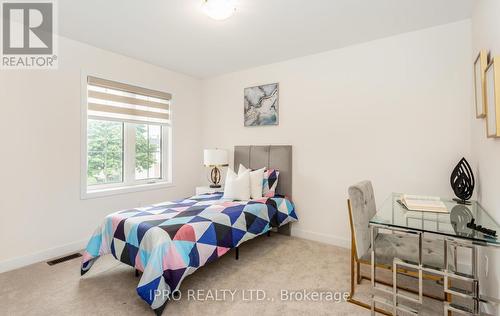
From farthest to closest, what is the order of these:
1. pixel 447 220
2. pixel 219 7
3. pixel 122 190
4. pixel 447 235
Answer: pixel 122 190
pixel 219 7
pixel 447 220
pixel 447 235

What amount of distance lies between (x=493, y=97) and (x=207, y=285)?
2.43 metres

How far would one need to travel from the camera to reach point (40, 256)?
2621mm

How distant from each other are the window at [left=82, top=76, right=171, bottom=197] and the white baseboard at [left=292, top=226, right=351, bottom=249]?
84.6 inches

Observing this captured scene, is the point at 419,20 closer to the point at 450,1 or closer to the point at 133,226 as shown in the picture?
the point at 450,1

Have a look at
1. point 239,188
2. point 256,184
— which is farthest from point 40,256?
point 256,184

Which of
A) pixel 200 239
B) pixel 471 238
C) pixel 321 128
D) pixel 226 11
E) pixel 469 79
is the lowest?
pixel 200 239

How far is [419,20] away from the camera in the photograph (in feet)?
Result: 7.81

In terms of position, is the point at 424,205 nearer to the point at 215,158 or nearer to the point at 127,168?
the point at 215,158

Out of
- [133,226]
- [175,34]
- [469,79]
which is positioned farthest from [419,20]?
[133,226]

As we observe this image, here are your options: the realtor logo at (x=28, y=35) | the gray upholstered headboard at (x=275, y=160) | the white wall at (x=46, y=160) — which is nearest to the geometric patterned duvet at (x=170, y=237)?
the gray upholstered headboard at (x=275, y=160)

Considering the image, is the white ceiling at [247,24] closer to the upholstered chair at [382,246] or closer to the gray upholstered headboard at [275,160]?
the gray upholstered headboard at [275,160]

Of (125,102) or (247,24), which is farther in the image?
(125,102)

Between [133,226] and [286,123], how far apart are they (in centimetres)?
230

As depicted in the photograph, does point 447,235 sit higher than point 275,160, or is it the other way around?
point 275,160
